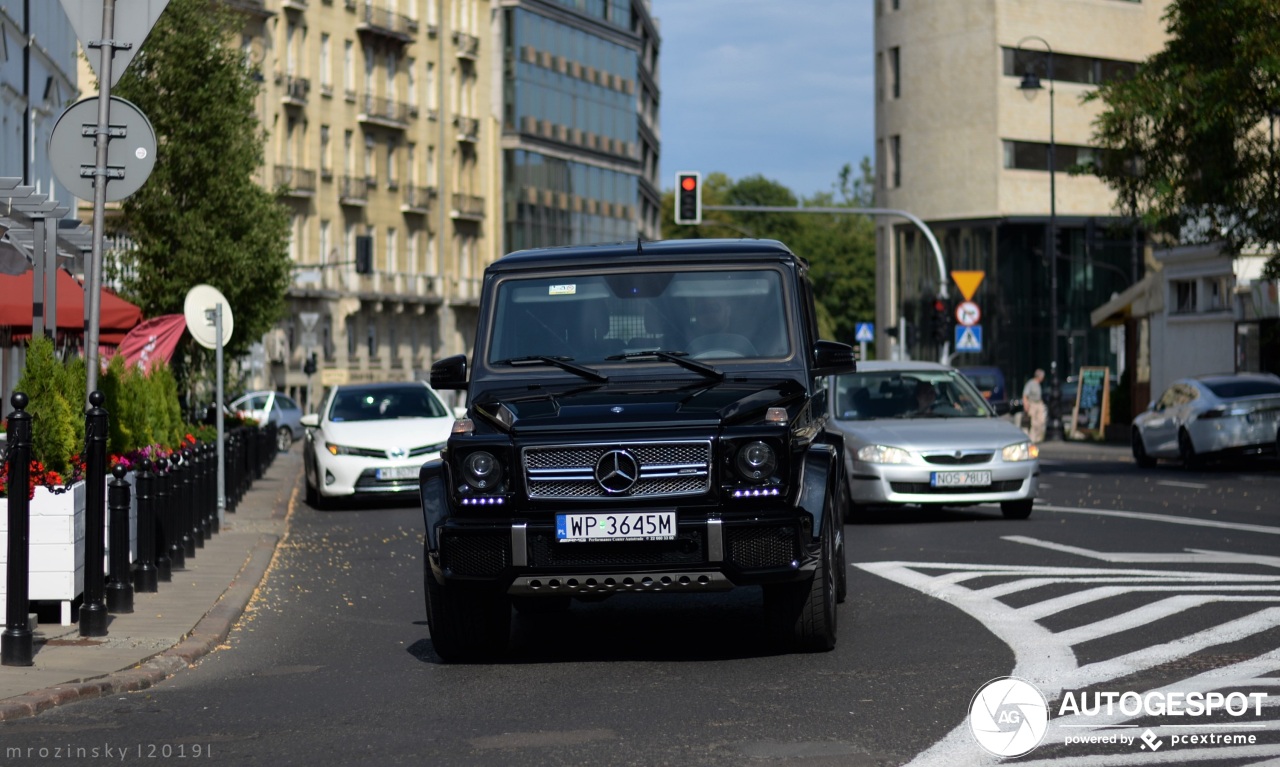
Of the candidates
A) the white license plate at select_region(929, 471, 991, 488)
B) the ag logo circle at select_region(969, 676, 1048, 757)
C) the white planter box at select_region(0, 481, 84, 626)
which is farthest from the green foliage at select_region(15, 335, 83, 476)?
the white license plate at select_region(929, 471, 991, 488)

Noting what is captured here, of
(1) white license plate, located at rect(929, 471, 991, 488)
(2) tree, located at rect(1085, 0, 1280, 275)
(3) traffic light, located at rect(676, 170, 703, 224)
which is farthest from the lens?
(3) traffic light, located at rect(676, 170, 703, 224)

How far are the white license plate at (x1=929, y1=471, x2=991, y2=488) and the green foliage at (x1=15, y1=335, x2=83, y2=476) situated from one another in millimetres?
9732

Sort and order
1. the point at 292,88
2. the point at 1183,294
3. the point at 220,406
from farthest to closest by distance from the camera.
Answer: the point at 292,88 < the point at 1183,294 < the point at 220,406

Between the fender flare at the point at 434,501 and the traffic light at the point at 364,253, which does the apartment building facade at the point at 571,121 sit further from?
the fender flare at the point at 434,501

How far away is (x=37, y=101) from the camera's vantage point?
135 ft

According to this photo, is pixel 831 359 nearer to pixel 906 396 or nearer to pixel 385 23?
pixel 906 396

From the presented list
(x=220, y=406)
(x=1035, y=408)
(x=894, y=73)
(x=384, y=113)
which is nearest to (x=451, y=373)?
(x=220, y=406)

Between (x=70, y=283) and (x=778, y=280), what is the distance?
40.0 feet

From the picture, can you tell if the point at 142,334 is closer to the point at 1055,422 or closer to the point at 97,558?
the point at 97,558

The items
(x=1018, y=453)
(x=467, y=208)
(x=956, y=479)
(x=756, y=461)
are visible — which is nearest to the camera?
(x=756, y=461)

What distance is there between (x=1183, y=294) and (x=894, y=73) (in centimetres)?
2861

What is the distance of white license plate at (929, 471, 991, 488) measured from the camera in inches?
794

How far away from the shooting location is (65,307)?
806 inches

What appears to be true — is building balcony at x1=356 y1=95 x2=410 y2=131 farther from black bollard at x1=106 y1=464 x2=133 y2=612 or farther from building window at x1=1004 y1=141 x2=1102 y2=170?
black bollard at x1=106 y1=464 x2=133 y2=612
